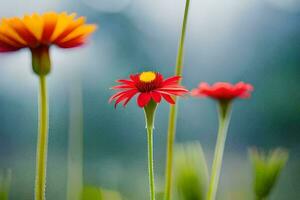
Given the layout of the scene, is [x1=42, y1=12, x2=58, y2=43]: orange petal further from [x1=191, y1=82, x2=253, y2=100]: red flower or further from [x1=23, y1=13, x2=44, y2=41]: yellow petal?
[x1=191, y1=82, x2=253, y2=100]: red flower

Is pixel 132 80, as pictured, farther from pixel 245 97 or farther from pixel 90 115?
pixel 90 115

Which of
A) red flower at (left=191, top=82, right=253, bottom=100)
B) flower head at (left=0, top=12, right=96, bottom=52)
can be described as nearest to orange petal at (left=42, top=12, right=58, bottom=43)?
flower head at (left=0, top=12, right=96, bottom=52)

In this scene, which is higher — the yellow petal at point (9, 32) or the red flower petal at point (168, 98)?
the yellow petal at point (9, 32)

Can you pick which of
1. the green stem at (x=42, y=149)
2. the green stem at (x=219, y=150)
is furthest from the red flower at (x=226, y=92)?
the green stem at (x=42, y=149)

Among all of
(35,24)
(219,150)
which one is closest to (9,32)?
(35,24)

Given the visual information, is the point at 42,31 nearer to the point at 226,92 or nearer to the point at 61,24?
the point at 61,24

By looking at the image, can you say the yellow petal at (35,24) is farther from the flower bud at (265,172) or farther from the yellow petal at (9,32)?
the flower bud at (265,172)

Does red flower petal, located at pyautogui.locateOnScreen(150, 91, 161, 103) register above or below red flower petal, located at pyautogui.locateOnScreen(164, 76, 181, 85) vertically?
below
